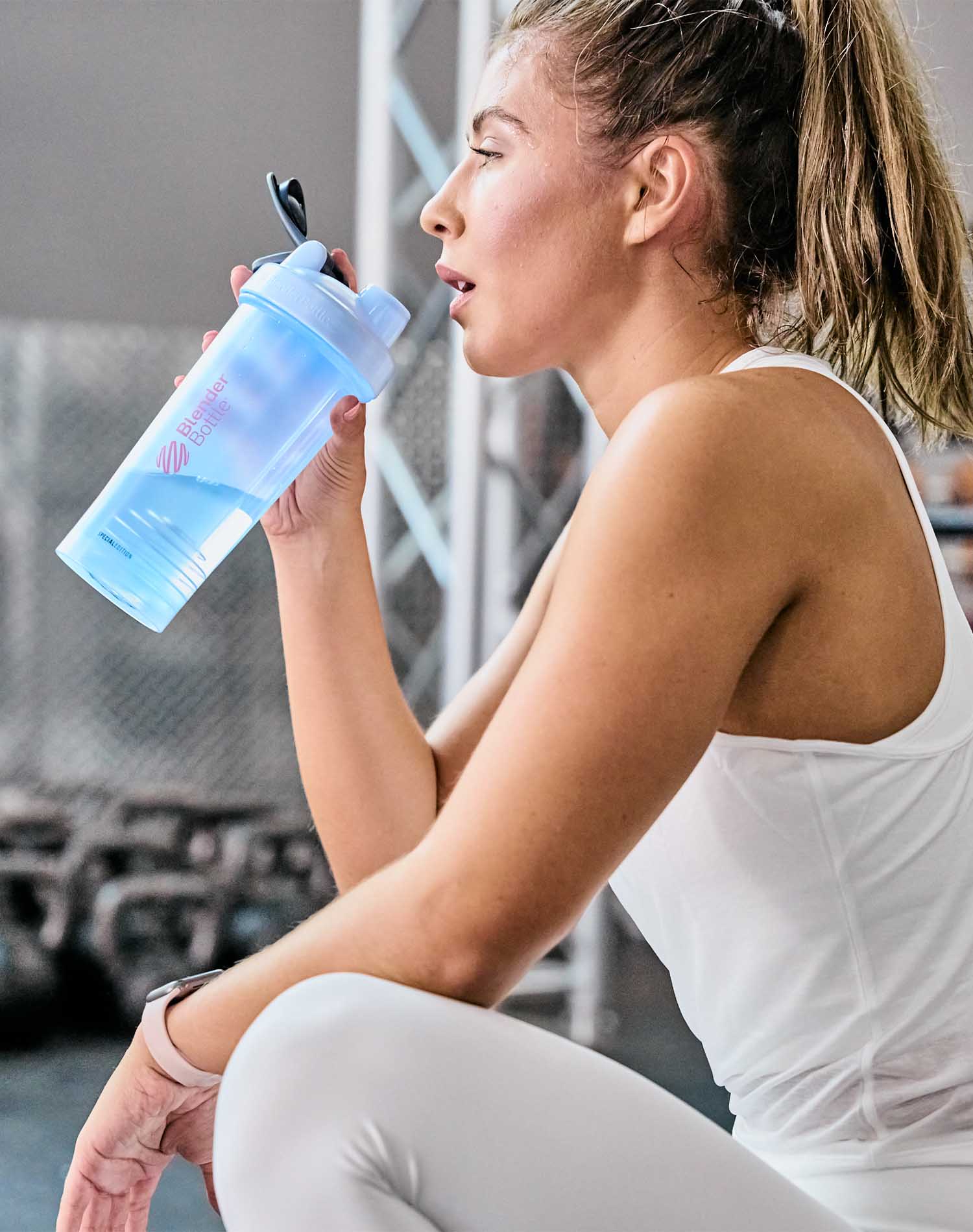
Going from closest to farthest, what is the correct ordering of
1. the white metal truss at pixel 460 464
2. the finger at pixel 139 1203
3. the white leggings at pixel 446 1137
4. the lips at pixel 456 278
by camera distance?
the white leggings at pixel 446 1137
the finger at pixel 139 1203
the lips at pixel 456 278
the white metal truss at pixel 460 464

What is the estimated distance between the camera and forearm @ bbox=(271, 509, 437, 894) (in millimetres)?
1010

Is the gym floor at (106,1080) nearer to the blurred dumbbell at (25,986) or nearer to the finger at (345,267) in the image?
the blurred dumbbell at (25,986)

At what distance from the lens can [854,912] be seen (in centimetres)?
69

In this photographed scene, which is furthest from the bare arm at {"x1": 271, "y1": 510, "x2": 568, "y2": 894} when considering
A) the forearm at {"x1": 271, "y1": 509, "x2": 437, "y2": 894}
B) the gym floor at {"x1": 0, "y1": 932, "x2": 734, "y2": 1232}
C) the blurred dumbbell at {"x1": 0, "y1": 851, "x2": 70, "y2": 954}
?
the blurred dumbbell at {"x1": 0, "y1": 851, "x2": 70, "y2": 954}

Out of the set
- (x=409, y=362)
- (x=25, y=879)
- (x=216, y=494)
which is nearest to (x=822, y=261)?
(x=216, y=494)

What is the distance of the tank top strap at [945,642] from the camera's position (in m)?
0.67

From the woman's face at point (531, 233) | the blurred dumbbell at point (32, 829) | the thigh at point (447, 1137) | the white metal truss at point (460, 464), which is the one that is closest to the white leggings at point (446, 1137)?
the thigh at point (447, 1137)

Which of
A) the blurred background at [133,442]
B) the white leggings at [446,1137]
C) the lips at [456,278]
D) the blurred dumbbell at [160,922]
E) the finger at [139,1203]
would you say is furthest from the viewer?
the blurred background at [133,442]

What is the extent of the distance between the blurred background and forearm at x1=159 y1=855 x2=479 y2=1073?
105 inches

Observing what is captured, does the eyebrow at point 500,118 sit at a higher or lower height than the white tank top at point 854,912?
higher

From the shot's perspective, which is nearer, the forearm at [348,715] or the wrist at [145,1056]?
the wrist at [145,1056]

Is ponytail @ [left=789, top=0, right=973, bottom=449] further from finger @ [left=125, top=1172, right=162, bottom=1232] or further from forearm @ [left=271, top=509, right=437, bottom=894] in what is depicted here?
finger @ [left=125, top=1172, right=162, bottom=1232]

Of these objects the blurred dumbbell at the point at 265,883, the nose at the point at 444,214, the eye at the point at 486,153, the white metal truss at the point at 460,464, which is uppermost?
the eye at the point at 486,153

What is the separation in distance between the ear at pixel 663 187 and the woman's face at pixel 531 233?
0.01 m
